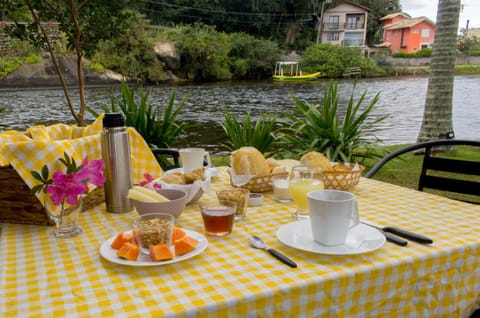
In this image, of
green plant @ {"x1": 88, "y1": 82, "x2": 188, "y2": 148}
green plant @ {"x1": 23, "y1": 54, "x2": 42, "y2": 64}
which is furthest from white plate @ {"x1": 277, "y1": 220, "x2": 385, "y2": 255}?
green plant @ {"x1": 23, "y1": 54, "x2": 42, "y2": 64}

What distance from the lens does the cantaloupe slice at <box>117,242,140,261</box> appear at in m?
0.85

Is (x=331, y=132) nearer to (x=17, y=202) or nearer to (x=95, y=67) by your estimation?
(x=17, y=202)

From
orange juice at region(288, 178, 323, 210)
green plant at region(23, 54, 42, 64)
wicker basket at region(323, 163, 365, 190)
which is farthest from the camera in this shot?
green plant at region(23, 54, 42, 64)

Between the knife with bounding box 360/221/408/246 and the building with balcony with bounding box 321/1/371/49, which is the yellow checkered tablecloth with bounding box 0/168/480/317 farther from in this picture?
the building with balcony with bounding box 321/1/371/49

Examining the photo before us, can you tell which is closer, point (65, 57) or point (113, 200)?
point (113, 200)

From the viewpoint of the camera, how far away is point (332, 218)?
2.93ft

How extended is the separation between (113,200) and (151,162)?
1.29ft

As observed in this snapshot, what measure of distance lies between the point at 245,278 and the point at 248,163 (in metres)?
0.66

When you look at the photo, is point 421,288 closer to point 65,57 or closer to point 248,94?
point 248,94

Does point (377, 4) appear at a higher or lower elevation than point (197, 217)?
higher

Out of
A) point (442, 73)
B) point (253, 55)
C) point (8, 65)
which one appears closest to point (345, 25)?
point (253, 55)

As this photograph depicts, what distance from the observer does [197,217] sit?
3.87ft

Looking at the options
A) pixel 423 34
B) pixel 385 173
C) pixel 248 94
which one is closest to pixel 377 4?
pixel 423 34

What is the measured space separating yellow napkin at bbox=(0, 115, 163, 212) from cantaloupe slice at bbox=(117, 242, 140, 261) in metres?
→ 0.32
